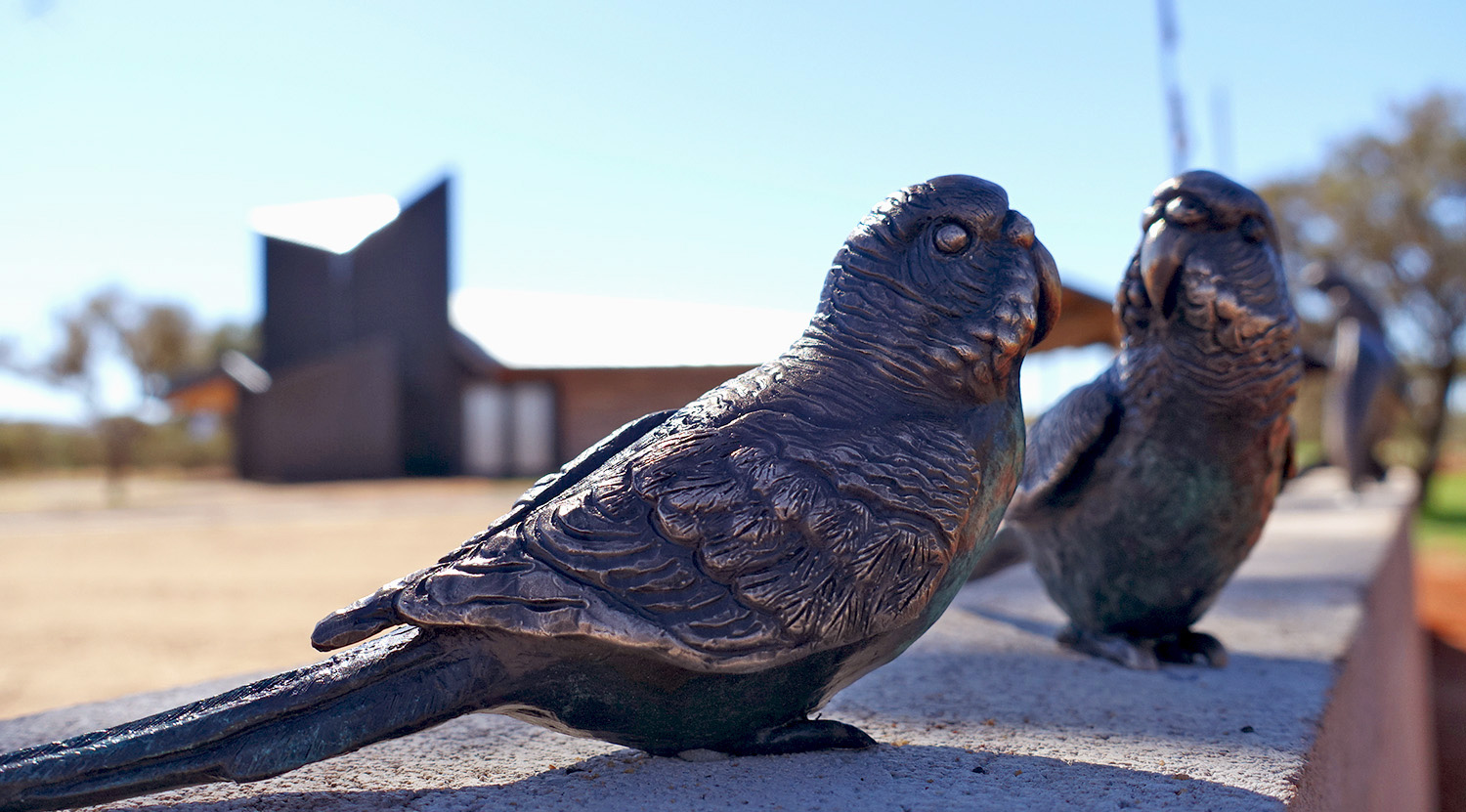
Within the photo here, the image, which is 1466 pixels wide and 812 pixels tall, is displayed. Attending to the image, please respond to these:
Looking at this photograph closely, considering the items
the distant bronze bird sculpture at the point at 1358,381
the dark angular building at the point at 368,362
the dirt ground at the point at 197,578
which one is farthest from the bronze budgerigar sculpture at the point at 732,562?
the dark angular building at the point at 368,362

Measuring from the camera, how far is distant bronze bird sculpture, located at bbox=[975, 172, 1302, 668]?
8.43ft

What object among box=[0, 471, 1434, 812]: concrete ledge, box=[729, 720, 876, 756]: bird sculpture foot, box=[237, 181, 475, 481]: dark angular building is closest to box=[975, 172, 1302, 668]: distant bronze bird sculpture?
box=[0, 471, 1434, 812]: concrete ledge

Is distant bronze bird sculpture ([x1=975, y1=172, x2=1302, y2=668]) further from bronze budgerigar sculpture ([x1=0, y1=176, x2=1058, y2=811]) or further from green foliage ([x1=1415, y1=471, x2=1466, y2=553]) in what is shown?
green foliage ([x1=1415, y1=471, x2=1466, y2=553])

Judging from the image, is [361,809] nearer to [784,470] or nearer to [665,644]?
[665,644]

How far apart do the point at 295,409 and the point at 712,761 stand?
23031mm

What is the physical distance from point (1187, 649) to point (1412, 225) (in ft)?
70.9

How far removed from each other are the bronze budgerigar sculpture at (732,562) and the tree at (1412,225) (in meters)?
21.0

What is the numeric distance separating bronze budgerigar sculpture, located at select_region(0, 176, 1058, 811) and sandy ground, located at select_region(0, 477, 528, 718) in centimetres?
292

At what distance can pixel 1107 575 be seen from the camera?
2873mm

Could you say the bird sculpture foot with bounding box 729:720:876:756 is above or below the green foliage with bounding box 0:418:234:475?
above

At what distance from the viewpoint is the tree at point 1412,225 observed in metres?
19.5

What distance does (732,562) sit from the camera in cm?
170

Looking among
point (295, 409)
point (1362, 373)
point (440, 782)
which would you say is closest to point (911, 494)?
point (440, 782)

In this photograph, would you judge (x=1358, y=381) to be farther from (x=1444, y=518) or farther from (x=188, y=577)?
(x=188, y=577)
